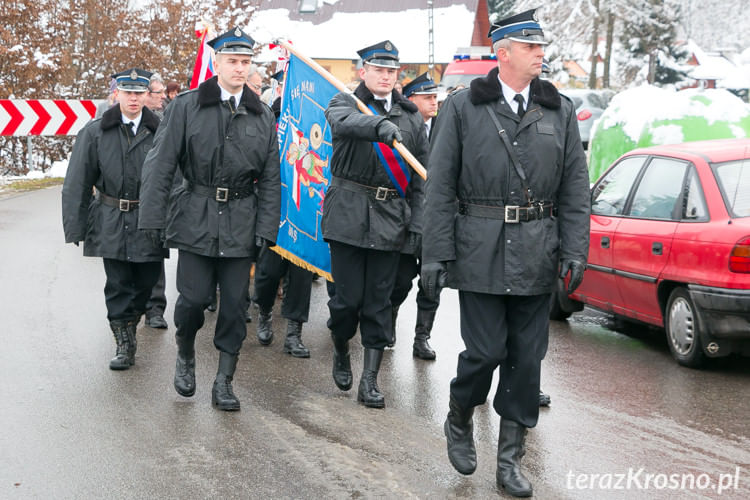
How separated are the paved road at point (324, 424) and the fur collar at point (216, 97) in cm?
181

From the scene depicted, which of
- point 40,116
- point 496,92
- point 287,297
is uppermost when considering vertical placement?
point 496,92

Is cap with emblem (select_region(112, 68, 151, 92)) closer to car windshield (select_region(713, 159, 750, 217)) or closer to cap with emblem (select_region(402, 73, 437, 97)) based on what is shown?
cap with emblem (select_region(402, 73, 437, 97))

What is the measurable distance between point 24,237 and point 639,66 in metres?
47.2

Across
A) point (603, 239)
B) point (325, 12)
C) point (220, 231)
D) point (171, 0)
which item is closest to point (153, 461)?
point (220, 231)

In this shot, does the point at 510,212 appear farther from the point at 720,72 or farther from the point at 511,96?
the point at 720,72

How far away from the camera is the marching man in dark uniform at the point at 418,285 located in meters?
7.90

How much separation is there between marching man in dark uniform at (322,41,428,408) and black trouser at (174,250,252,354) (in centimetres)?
59

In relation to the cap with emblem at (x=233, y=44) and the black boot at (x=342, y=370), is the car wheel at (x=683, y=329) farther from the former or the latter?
the cap with emblem at (x=233, y=44)

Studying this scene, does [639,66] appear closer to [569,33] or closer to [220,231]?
[569,33]

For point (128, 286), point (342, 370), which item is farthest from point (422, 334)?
point (128, 286)

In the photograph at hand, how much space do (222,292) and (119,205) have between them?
5.02 ft

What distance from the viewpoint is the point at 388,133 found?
6027mm

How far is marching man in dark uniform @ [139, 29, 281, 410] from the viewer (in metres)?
6.46

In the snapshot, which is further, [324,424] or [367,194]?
[367,194]
